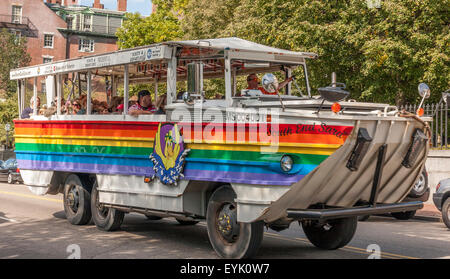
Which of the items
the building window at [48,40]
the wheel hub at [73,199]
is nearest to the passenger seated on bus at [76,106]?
the wheel hub at [73,199]

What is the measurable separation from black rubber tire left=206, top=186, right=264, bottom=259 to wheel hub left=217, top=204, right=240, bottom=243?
0.04m

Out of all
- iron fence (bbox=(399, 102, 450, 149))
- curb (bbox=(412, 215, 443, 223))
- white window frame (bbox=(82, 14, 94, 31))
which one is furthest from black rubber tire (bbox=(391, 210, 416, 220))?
white window frame (bbox=(82, 14, 94, 31))

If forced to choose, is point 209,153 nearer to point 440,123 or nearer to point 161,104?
point 161,104

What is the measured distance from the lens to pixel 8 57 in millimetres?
57531

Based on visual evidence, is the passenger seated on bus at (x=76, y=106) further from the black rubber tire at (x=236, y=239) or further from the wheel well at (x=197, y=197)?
the black rubber tire at (x=236, y=239)

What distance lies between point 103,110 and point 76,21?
191 feet

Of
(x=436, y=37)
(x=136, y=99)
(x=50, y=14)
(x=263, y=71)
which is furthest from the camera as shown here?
(x=50, y=14)

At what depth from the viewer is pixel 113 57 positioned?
1082 cm

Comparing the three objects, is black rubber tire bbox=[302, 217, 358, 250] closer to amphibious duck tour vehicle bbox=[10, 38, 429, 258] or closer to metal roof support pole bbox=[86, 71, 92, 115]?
amphibious duck tour vehicle bbox=[10, 38, 429, 258]

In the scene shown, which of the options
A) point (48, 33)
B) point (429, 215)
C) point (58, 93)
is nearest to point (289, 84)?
point (58, 93)

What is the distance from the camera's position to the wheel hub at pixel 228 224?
817 centimetres
